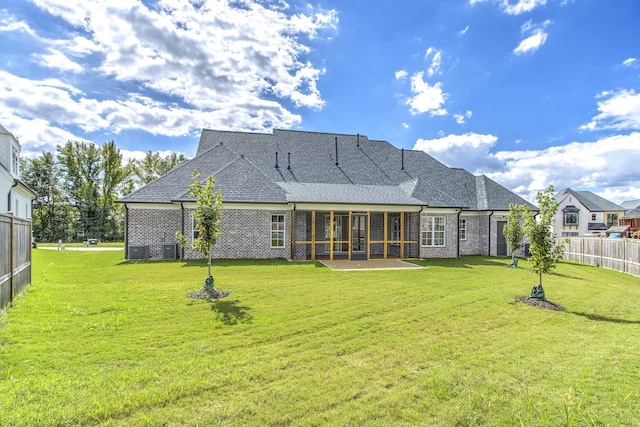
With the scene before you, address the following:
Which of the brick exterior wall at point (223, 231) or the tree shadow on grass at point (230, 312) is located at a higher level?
the brick exterior wall at point (223, 231)

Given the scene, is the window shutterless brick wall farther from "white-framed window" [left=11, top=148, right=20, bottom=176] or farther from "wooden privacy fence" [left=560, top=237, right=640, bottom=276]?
"wooden privacy fence" [left=560, top=237, right=640, bottom=276]

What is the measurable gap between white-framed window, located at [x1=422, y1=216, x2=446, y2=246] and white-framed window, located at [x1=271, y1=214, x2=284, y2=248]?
8.44 meters

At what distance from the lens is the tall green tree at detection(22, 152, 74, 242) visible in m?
37.5

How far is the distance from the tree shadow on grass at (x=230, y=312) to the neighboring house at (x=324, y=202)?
27.6 feet

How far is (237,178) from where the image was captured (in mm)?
17406

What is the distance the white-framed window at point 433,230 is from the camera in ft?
61.9

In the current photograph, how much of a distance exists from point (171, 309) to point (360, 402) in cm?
521

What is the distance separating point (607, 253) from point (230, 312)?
19734 millimetres

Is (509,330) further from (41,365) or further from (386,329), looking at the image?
(41,365)

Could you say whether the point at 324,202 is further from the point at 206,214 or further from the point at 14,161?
the point at 14,161

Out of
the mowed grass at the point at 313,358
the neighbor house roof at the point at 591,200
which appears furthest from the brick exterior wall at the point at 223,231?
the neighbor house roof at the point at 591,200

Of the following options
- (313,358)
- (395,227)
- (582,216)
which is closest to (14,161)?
A: (313,358)

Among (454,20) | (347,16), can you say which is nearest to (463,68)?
(454,20)

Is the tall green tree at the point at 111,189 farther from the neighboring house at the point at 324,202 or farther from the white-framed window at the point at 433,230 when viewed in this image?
the white-framed window at the point at 433,230
